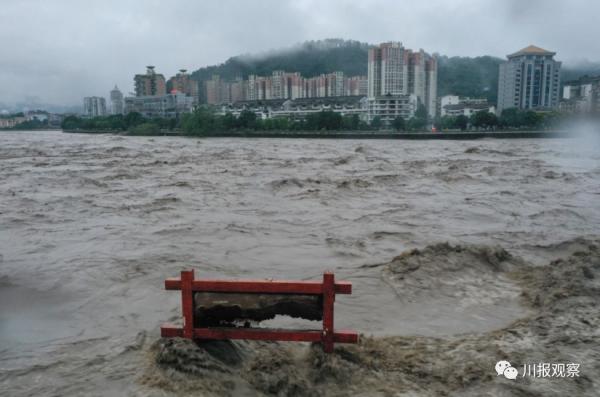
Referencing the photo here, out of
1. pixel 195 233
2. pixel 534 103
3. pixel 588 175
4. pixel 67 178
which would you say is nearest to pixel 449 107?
pixel 534 103

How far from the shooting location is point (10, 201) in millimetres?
15047

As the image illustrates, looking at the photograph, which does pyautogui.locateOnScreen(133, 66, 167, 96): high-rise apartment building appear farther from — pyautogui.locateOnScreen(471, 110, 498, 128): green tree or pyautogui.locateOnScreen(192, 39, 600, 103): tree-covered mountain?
pyautogui.locateOnScreen(471, 110, 498, 128): green tree

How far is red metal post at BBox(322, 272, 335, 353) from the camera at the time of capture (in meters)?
4.39

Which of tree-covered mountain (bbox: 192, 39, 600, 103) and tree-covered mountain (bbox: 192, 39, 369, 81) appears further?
tree-covered mountain (bbox: 192, 39, 369, 81)

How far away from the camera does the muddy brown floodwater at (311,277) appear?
445cm

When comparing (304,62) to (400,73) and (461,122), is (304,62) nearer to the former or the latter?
(400,73)

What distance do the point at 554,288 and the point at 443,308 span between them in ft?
5.39

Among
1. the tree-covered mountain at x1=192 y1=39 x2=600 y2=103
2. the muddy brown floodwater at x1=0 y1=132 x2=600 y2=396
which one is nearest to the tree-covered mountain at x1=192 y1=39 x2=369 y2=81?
the tree-covered mountain at x1=192 y1=39 x2=600 y2=103

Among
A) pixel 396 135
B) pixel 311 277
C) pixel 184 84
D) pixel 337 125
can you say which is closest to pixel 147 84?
pixel 184 84

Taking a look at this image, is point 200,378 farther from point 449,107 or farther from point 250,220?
point 449,107

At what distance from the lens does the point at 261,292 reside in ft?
14.5

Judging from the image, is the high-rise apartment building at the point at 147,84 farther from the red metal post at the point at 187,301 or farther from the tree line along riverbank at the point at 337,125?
the red metal post at the point at 187,301

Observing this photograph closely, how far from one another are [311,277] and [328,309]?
11.2 ft

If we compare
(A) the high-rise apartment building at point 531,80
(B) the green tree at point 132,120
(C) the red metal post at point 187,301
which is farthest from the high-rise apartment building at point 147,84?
(C) the red metal post at point 187,301
